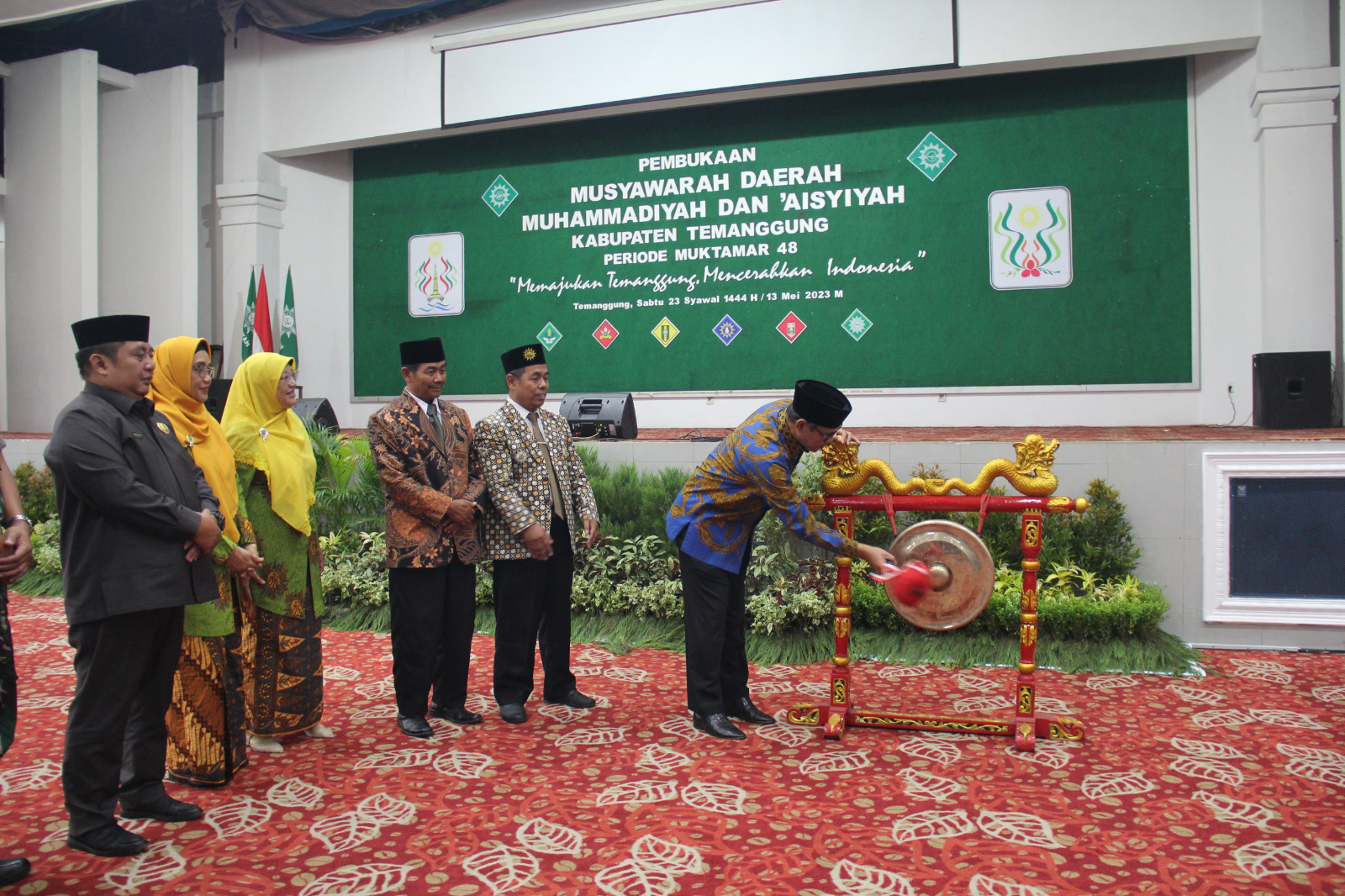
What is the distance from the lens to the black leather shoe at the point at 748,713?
132 inches

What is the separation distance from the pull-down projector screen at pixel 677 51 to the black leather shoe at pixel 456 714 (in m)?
5.43

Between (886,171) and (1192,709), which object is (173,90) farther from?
(1192,709)

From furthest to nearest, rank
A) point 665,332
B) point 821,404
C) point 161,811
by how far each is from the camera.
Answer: point 665,332 → point 821,404 → point 161,811

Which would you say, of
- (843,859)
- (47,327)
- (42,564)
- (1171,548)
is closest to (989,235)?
(1171,548)

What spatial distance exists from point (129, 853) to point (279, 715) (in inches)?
31.5

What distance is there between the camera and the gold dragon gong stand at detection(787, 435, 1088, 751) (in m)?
3.14

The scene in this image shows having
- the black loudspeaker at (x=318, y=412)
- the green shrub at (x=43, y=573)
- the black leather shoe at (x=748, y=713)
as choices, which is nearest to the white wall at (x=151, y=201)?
the black loudspeaker at (x=318, y=412)

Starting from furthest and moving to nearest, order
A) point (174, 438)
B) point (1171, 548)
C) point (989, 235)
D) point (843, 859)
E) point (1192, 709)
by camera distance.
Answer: point (989, 235), point (1171, 548), point (1192, 709), point (174, 438), point (843, 859)

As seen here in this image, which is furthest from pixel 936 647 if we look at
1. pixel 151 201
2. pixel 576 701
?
pixel 151 201

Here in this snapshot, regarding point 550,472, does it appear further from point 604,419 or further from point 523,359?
point 604,419

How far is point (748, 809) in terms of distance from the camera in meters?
2.57

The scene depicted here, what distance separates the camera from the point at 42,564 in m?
6.24

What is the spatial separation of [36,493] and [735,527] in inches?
244

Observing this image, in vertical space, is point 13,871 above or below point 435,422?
below
